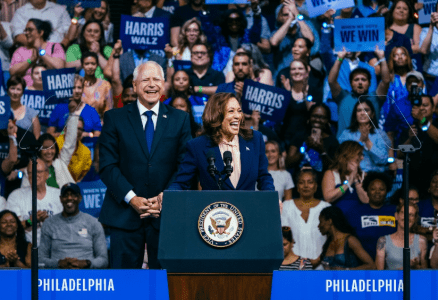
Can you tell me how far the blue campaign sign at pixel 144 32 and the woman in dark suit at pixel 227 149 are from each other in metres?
2.55

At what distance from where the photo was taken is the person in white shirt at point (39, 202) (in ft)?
16.9

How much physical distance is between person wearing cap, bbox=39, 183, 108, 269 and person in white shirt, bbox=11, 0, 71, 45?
4.93ft

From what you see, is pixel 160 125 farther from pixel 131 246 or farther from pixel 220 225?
pixel 220 225

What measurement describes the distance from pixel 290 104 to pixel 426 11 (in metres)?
1.45

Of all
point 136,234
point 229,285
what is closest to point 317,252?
point 136,234

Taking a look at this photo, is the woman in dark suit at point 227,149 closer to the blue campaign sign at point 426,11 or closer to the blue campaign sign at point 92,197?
the blue campaign sign at point 92,197

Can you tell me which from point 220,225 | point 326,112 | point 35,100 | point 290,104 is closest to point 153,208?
point 220,225

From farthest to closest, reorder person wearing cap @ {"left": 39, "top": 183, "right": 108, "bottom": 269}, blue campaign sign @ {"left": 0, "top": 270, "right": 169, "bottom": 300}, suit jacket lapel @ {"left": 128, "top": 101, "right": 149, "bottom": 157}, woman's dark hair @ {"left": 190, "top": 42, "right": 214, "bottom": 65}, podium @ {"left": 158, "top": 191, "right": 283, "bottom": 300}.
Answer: woman's dark hair @ {"left": 190, "top": 42, "right": 214, "bottom": 65} → person wearing cap @ {"left": 39, "top": 183, "right": 108, "bottom": 269} → suit jacket lapel @ {"left": 128, "top": 101, "right": 149, "bottom": 157} → blue campaign sign @ {"left": 0, "top": 270, "right": 169, "bottom": 300} → podium @ {"left": 158, "top": 191, "right": 283, "bottom": 300}

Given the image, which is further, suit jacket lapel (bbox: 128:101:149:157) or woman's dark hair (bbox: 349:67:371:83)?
woman's dark hair (bbox: 349:67:371:83)

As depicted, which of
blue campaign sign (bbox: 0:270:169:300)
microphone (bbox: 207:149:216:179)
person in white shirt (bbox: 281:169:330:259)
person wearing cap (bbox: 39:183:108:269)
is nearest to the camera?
microphone (bbox: 207:149:216:179)

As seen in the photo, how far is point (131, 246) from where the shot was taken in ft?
10.5

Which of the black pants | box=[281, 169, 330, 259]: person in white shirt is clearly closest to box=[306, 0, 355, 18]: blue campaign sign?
box=[281, 169, 330, 259]: person in white shirt

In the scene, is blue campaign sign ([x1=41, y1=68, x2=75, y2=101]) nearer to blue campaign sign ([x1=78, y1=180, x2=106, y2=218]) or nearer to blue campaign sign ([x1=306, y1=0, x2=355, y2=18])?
blue campaign sign ([x1=78, y1=180, x2=106, y2=218])

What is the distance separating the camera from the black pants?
10.5 feet
